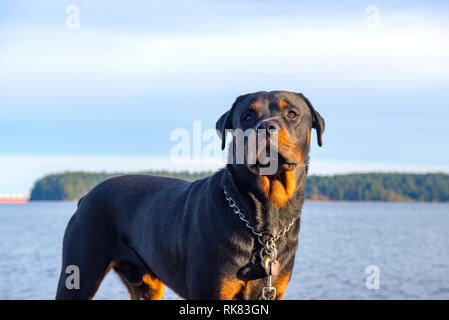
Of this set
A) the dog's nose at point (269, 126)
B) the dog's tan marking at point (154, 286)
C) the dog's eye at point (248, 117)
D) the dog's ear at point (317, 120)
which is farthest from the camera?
the dog's tan marking at point (154, 286)

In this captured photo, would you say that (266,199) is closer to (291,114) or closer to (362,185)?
(291,114)

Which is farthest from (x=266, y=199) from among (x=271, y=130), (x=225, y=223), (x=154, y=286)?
(x=154, y=286)

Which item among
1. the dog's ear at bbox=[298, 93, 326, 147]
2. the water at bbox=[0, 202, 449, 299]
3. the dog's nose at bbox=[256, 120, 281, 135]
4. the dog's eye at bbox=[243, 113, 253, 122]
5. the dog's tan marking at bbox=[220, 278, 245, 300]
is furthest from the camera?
the water at bbox=[0, 202, 449, 299]

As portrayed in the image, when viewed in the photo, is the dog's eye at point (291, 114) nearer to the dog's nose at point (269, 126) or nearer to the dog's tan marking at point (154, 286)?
the dog's nose at point (269, 126)

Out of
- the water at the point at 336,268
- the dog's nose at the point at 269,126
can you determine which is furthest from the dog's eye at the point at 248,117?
the water at the point at 336,268

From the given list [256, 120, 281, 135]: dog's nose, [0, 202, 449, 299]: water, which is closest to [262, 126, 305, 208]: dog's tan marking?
[256, 120, 281, 135]: dog's nose

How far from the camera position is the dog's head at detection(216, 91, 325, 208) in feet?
11.0

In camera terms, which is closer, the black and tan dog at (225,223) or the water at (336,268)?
the black and tan dog at (225,223)

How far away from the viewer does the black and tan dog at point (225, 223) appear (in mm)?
3523

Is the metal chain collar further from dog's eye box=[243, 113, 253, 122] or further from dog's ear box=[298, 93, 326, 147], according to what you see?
dog's ear box=[298, 93, 326, 147]
